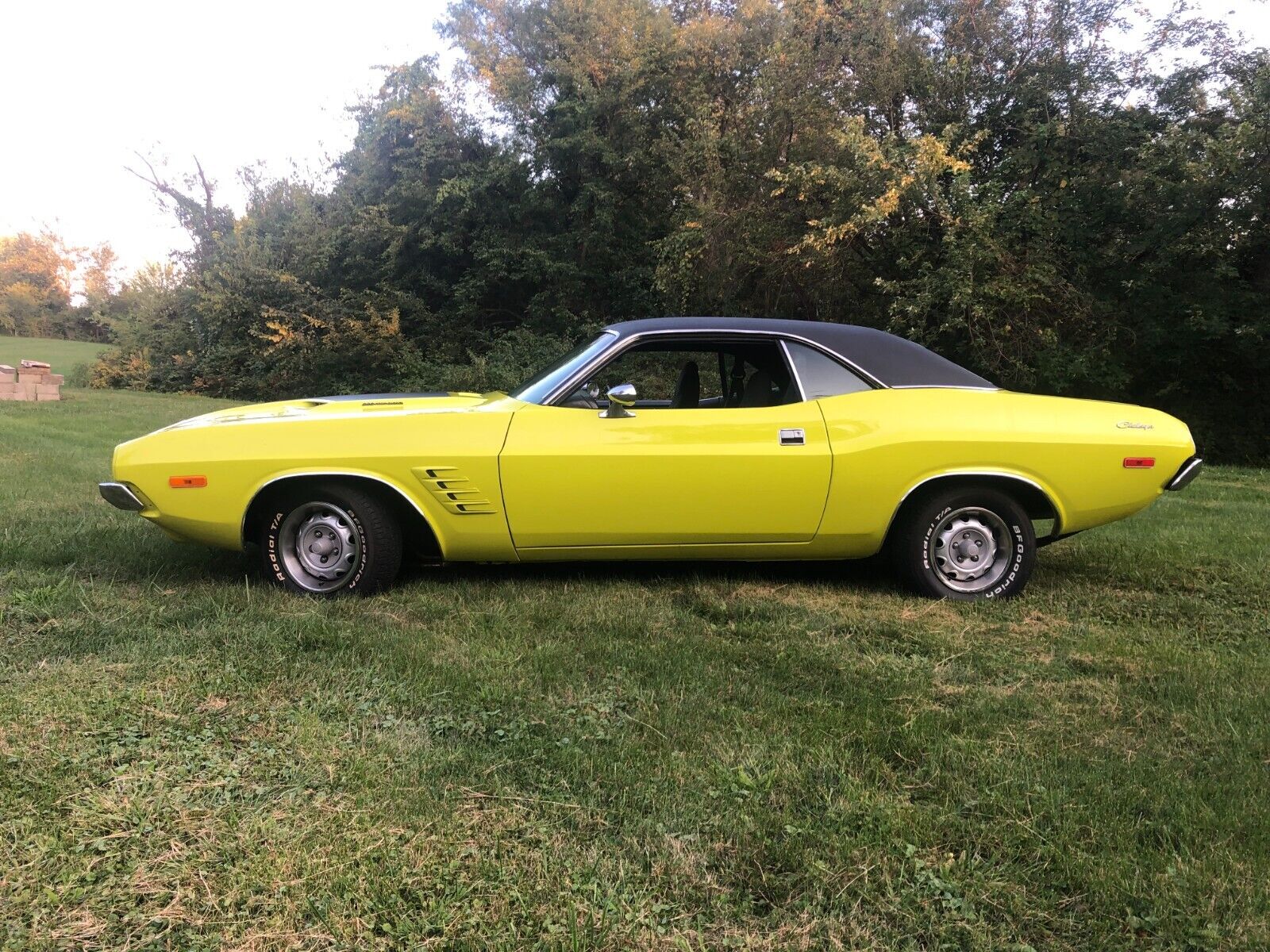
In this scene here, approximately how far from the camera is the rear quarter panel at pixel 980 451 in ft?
12.9

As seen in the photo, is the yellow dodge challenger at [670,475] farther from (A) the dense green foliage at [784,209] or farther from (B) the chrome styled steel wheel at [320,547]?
(A) the dense green foliage at [784,209]

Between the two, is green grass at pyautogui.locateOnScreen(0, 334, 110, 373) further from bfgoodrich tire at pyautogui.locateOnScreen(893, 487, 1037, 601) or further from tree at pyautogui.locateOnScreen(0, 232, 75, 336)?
bfgoodrich tire at pyautogui.locateOnScreen(893, 487, 1037, 601)

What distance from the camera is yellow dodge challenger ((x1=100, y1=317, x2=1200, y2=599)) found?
12.6 ft

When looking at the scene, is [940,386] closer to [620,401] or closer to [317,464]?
[620,401]

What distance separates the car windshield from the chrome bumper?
1.86 metres

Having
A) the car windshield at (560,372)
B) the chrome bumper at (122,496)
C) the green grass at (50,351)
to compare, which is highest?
the green grass at (50,351)

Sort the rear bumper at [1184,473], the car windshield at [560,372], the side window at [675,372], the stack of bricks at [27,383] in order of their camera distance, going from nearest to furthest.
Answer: the rear bumper at [1184,473], the car windshield at [560,372], the side window at [675,372], the stack of bricks at [27,383]

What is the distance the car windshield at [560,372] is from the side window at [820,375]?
3.20ft

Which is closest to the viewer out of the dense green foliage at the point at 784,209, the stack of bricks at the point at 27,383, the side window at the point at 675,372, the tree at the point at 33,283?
the side window at the point at 675,372

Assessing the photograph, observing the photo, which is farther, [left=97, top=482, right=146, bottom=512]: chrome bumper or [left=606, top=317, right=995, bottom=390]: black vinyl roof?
[left=606, top=317, right=995, bottom=390]: black vinyl roof

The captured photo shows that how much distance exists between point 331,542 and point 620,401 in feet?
5.14

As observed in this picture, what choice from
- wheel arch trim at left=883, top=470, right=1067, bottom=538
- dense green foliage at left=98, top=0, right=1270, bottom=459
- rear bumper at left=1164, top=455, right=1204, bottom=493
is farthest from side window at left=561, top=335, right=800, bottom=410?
dense green foliage at left=98, top=0, right=1270, bottom=459

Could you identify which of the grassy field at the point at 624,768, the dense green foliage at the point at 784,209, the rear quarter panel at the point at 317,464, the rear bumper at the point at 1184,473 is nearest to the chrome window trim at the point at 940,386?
the rear bumper at the point at 1184,473

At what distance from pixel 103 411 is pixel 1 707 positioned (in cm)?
1452
